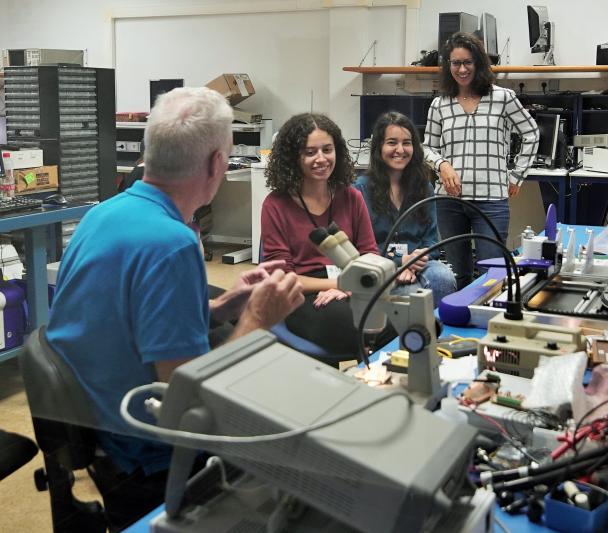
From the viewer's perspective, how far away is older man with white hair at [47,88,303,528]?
47.1 inches

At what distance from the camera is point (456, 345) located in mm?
1655

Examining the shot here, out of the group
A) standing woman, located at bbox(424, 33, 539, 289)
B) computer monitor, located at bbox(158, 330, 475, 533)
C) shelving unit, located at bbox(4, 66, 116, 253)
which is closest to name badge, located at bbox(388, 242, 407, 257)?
computer monitor, located at bbox(158, 330, 475, 533)

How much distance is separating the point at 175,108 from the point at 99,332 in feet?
1.33

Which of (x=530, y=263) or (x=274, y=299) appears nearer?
(x=274, y=299)

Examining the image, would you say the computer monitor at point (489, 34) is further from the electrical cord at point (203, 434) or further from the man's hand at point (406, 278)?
the electrical cord at point (203, 434)

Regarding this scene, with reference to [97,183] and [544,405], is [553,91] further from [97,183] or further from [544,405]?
[544,405]

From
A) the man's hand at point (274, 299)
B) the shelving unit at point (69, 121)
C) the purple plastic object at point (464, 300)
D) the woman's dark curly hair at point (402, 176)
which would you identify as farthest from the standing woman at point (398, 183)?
the shelving unit at point (69, 121)

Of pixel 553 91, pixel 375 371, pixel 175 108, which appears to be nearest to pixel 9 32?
pixel 553 91

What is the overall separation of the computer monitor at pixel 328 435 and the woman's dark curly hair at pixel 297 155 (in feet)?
6.38

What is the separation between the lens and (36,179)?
11.6ft

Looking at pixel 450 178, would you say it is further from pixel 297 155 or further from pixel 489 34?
pixel 489 34

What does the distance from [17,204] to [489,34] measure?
353 centimetres

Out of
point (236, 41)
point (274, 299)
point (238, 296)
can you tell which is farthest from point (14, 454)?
point (236, 41)

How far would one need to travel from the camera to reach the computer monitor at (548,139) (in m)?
5.14
